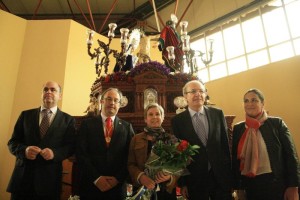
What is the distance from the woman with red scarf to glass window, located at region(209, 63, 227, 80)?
13.6 ft

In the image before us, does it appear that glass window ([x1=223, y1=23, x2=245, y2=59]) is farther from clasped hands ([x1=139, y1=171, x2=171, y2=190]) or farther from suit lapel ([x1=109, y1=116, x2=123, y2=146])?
clasped hands ([x1=139, y1=171, x2=171, y2=190])

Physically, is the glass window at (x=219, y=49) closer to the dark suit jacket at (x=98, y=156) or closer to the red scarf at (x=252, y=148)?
the red scarf at (x=252, y=148)

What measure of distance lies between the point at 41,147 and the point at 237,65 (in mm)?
5190

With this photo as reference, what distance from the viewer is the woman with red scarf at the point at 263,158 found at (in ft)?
5.88

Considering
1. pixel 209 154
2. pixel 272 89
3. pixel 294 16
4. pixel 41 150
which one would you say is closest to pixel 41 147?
pixel 41 150

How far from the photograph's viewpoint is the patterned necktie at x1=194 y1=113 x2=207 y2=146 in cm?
193

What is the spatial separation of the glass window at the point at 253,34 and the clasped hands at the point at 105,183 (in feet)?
16.7

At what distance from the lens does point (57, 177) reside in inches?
76.7

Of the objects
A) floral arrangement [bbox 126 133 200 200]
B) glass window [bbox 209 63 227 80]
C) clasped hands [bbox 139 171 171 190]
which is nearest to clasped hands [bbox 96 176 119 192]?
clasped hands [bbox 139 171 171 190]

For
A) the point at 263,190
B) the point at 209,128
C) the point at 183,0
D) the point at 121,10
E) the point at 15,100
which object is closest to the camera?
the point at 263,190

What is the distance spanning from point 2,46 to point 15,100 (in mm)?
1133

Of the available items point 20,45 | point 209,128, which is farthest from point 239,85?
point 20,45

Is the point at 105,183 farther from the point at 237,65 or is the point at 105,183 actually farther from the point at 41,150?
the point at 237,65

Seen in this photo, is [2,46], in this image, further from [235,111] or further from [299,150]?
[299,150]
